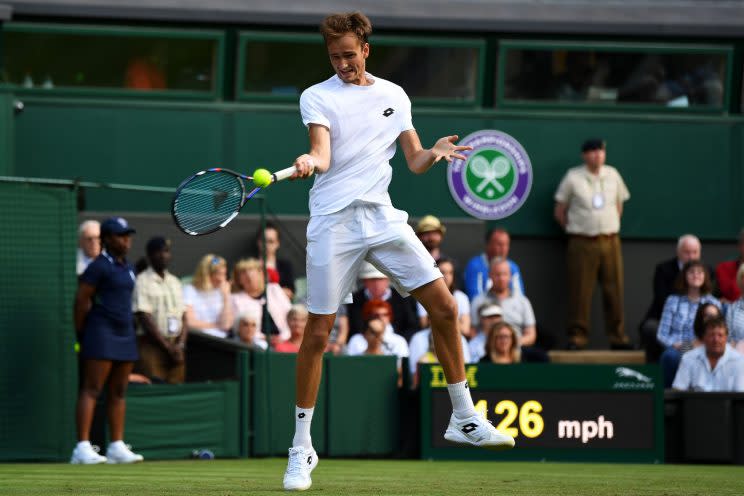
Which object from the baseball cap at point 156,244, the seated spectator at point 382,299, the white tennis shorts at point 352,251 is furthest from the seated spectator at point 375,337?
the white tennis shorts at point 352,251

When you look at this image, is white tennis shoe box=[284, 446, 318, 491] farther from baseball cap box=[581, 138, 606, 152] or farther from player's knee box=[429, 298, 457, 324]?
baseball cap box=[581, 138, 606, 152]

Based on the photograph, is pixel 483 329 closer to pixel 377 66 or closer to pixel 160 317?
pixel 160 317

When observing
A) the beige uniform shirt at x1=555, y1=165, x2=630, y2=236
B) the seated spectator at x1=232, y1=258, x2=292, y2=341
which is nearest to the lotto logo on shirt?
the beige uniform shirt at x1=555, y1=165, x2=630, y2=236

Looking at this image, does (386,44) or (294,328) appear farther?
(386,44)

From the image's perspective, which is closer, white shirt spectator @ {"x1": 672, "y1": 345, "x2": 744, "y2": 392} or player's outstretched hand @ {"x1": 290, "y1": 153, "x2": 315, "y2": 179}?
player's outstretched hand @ {"x1": 290, "y1": 153, "x2": 315, "y2": 179}

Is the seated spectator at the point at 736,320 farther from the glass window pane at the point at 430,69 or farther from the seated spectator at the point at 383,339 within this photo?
the glass window pane at the point at 430,69

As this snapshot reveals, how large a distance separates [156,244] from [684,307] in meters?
5.11

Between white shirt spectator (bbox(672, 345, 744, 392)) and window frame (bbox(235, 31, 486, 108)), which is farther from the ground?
window frame (bbox(235, 31, 486, 108))

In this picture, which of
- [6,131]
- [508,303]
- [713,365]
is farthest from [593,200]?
[6,131]

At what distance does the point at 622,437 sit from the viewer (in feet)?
42.5

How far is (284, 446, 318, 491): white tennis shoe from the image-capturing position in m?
7.54

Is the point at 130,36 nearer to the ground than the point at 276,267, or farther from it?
farther from it

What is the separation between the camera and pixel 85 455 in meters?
11.2

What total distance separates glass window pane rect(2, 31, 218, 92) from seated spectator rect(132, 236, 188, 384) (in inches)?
160
